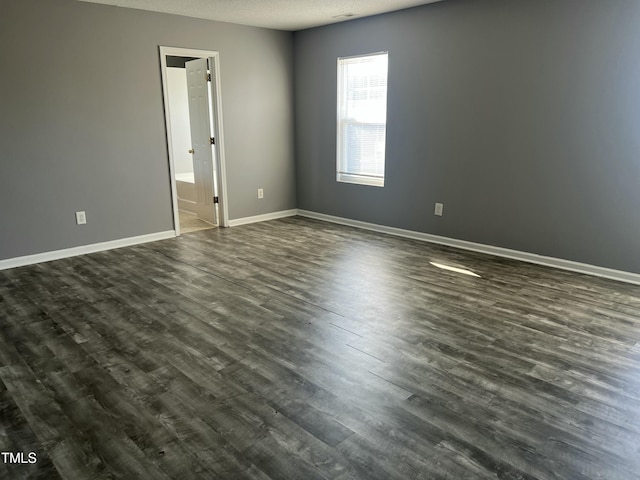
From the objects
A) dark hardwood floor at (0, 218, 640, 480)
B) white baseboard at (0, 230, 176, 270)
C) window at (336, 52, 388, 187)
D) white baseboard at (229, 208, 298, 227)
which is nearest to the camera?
dark hardwood floor at (0, 218, 640, 480)

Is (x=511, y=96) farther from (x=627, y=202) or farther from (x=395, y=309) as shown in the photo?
(x=395, y=309)

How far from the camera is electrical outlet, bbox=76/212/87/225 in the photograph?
4574mm

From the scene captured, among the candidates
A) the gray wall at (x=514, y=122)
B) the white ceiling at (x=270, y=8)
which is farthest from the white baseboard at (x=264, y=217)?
the white ceiling at (x=270, y=8)

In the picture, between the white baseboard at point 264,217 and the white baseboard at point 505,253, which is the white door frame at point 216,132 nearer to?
the white baseboard at point 264,217

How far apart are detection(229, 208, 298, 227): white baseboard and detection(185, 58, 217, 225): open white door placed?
274mm

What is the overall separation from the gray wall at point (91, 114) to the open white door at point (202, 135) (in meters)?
0.24

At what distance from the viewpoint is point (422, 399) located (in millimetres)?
2223

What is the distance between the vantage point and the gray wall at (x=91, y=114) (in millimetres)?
4102

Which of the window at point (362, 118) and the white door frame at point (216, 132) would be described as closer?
the white door frame at point (216, 132)

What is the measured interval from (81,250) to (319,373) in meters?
3.33

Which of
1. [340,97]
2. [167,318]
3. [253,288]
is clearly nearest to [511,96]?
[340,97]

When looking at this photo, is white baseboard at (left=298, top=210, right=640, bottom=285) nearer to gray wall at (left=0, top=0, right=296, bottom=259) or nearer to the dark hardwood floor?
the dark hardwood floor

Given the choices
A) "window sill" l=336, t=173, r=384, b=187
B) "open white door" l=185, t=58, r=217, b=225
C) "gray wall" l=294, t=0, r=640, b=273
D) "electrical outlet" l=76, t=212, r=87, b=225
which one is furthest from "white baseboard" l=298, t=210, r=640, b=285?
"electrical outlet" l=76, t=212, r=87, b=225

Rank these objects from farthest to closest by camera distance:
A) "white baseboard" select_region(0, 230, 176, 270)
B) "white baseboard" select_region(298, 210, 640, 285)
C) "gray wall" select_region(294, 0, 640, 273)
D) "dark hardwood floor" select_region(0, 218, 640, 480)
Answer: "white baseboard" select_region(0, 230, 176, 270)
"white baseboard" select_region(298, 210, 640, 285)
"gray wall" select_region(294, 0, 640, 273)
"dark hardwood floor" select_region(0, 218, 640, 480)
